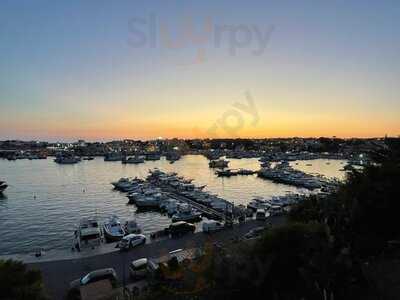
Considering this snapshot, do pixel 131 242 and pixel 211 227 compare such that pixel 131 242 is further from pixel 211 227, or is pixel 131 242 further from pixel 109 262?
pixel 211 227

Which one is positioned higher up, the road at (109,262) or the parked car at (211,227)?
the parked car at (211,227)

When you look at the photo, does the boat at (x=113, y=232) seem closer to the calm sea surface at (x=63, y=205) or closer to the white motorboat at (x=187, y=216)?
the calm sea surface at (x=63, y=205)

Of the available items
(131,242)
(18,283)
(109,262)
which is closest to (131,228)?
(131,242)

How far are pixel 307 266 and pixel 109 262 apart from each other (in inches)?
444

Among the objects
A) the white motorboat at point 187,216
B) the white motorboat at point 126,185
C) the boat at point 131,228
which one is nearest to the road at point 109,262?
the boat at point 131,228

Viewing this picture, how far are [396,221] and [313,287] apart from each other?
240 inches

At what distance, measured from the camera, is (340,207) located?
1251 cm

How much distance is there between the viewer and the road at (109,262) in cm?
1432

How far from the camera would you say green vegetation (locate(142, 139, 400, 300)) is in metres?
7.54

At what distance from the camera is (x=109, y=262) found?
54.9 ft

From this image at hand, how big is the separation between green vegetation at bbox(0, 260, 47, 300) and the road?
15.4ft

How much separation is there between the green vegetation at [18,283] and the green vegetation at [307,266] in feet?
8.66

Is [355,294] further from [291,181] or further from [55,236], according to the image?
[291,181]

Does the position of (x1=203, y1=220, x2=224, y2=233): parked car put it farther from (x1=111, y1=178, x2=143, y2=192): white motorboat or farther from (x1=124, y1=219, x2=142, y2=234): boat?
(x1=111, y1=178, x2=143, y2=192): white motorboat
